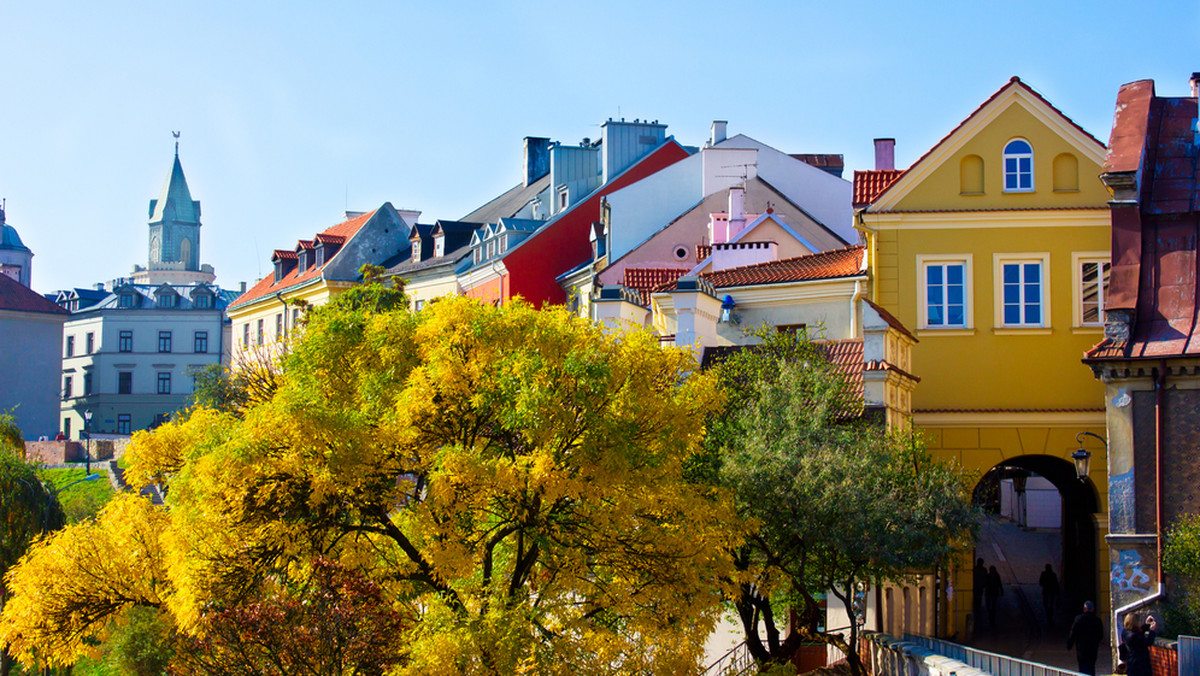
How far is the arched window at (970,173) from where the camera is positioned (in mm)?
34906

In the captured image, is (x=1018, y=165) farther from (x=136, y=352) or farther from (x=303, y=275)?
(x=136, y=352)

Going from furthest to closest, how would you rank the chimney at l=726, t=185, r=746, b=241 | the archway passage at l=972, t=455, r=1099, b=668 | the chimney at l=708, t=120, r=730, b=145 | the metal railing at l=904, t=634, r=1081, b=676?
the chimney at l=708, t=120, r=730, b=145 → the chimney at l=726, t=185, r=746, b=241 → the archway passage at l=972, t=455, r=1099, b=668 → the metal railing at l=904, t=634, r=1081, b=676

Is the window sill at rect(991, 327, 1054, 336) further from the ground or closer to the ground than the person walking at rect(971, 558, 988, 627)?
further from the ground

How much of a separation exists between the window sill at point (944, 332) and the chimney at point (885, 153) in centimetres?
874

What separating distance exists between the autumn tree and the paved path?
27.4 feet

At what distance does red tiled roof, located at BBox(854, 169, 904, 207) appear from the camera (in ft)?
117

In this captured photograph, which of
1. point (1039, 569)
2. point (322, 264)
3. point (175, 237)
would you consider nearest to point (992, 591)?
point (1039, 569)

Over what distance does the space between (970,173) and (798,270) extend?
5.03 m

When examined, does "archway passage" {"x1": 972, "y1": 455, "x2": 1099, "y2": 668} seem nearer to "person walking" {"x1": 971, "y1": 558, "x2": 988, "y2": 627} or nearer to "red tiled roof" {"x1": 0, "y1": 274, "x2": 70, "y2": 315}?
"person walking" {"x1": 971, "y1": 558, "x2": 988, "y2": 627}

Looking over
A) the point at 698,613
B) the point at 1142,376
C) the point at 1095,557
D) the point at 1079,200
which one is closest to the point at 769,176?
the point at 1079,200

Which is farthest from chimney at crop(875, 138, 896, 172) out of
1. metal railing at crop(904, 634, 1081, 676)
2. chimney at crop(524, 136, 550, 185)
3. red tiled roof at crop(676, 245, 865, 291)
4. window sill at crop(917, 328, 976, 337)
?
chimney at crop(524, 136, 550, 185)

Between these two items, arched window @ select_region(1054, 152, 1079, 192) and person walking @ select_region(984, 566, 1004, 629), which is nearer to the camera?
arched window @ select_region(1054, 152, 1079, 192)

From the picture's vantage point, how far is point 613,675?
21.1m

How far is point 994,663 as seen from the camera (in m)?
20.0
